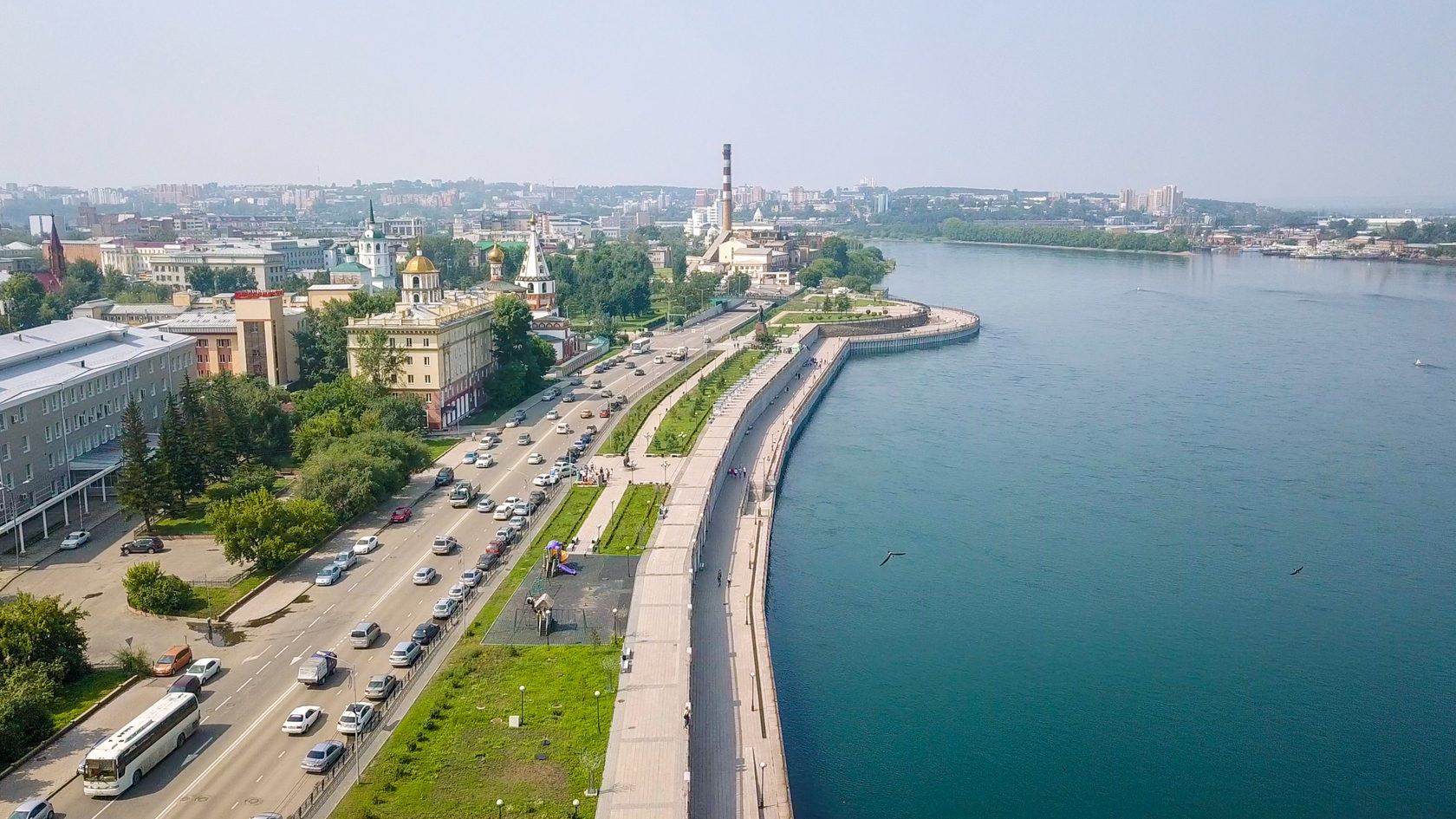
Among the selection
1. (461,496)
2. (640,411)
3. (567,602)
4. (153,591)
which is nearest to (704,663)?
(567,602)

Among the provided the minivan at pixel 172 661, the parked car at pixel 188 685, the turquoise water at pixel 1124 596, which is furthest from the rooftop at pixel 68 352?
the turquoise water at pixel 1124 596

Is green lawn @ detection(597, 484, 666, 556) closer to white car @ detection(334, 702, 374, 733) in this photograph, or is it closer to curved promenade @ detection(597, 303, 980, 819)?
curved promenade @ detection(597, 303, 980, 819)

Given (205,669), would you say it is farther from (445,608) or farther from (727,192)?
(727,192)

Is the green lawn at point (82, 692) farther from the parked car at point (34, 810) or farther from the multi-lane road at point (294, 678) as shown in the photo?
the parked car at point (34, 810)

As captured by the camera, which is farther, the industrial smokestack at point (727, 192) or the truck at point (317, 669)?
the industrial smokestack at point (727, 192)

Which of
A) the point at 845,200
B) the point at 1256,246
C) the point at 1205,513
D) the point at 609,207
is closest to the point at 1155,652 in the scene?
the point at 1205,513

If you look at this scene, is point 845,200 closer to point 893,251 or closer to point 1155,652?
point 893,251

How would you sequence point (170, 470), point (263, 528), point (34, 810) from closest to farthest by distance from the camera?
point (34, 810), point (263, 528), point (170, 470)
